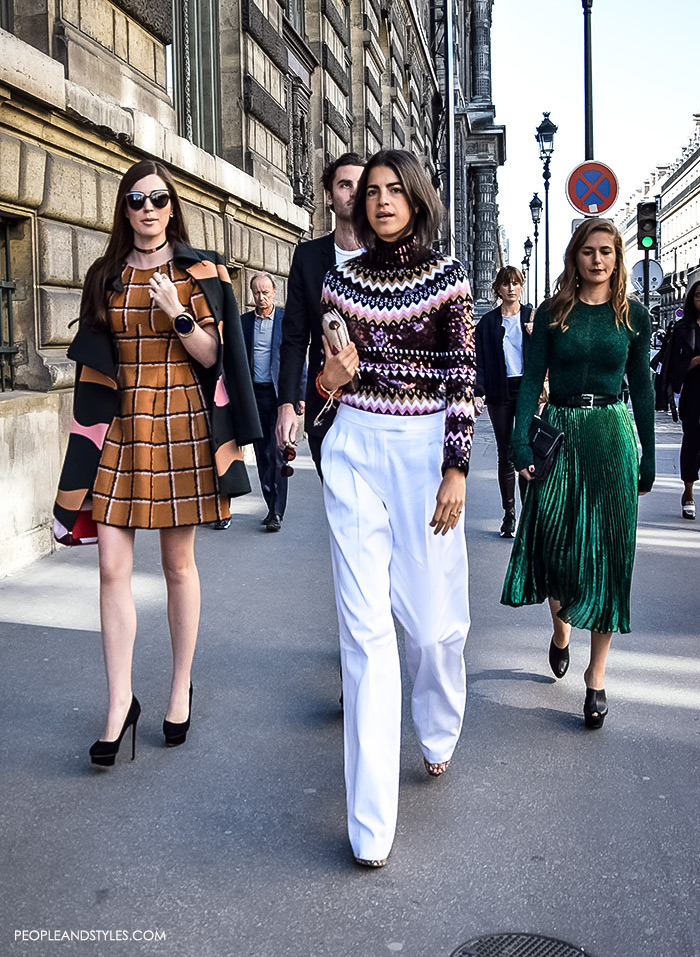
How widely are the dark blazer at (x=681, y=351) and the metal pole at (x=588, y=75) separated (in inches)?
371

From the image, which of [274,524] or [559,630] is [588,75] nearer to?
[274,524]

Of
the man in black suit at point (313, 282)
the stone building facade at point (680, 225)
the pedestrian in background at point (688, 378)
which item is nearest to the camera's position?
the man in black suit at point (313, 282)

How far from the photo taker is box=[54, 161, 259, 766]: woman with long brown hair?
3.91 meters

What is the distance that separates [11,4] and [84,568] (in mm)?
3891

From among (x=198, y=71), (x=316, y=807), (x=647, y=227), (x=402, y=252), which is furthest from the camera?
(x=647, y=227)

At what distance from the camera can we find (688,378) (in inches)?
389

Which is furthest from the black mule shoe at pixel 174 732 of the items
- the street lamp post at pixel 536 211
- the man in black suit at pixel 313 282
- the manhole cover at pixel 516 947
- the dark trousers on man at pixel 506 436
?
the street lamp post at pixel 536 211

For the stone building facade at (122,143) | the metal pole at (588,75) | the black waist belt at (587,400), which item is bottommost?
the black waist belt at (587,400)

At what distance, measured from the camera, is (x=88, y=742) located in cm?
415

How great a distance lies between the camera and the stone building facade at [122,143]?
7375 millimetres

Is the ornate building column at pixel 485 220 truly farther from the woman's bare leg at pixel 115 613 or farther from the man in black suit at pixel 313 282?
the woman's bare leg at pixel 115 613

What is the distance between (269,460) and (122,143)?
8.93 feet

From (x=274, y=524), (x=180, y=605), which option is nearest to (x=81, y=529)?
(x=180, y=605)

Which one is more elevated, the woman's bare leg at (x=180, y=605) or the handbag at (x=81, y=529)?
the handbag at (x=81, y=529)
